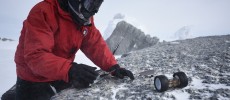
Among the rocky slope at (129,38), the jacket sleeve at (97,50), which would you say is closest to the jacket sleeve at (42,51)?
the jacket sleeve at (97,50)

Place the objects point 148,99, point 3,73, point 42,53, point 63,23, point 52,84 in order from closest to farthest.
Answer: point 42,53 → point 148,99 → point 63,23 → point 52,84 → point 3,73

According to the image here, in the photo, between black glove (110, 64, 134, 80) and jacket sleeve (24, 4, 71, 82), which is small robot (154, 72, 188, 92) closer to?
black glove (110, 64, 134, 80)

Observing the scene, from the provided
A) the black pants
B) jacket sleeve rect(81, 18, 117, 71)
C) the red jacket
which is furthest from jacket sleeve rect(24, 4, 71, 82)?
jacket sleeve rect(81, 18, 117, 71)

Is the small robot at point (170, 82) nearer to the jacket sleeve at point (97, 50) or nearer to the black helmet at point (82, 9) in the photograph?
the jacket sleeve at point (97, 50)

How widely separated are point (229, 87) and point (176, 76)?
1120 mm

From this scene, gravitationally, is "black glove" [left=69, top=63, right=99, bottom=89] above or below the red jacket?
below

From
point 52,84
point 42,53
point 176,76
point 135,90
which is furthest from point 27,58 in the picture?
point 176,76

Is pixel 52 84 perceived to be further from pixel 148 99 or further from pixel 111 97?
pixel 148 99

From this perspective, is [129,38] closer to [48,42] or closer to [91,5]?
[91,5]

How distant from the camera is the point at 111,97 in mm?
4211

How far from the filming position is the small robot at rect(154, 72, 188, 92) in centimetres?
387

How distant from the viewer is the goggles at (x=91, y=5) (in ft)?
13.6

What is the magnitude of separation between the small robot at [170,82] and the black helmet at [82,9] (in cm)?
182

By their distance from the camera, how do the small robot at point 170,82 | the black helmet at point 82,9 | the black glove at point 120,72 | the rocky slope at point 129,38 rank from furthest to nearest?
the rocky slope at point 129,38
the black glove at point 120,72
the black helmet at point 82,9
the small robot at point 170,82
